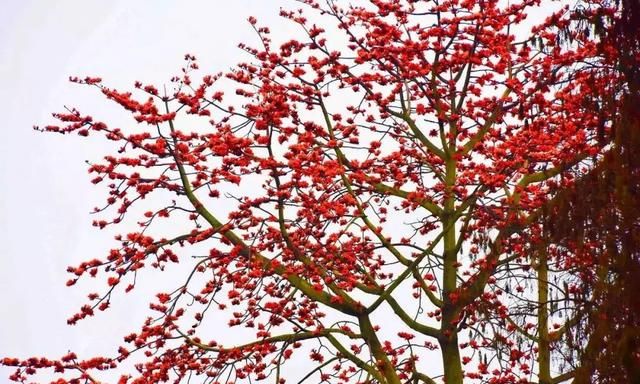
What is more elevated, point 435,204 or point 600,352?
point 435,204

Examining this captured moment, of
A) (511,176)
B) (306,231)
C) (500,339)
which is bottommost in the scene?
(500,339)

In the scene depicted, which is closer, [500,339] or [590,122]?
[500,339]

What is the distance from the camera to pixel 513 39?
36.1 ft

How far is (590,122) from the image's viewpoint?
966 centimetres

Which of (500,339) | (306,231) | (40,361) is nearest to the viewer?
(500,339)

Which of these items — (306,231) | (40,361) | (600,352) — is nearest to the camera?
(600,352)

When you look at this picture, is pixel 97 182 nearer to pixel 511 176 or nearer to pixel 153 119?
pixel 153 119

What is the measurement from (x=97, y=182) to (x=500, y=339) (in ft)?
14.3

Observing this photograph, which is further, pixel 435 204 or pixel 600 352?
pixel 435 204

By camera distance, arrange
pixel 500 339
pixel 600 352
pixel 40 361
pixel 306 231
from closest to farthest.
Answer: pixel 600 352, pixel 500 339, pixel 40 361, pixel 306 231

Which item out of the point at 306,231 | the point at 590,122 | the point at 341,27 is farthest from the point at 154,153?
the point at 590,122

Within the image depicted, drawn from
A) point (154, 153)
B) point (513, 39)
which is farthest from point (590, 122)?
point (154, 153)

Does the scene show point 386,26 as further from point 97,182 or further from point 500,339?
point 500,339

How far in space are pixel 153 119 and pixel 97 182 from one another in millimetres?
852
